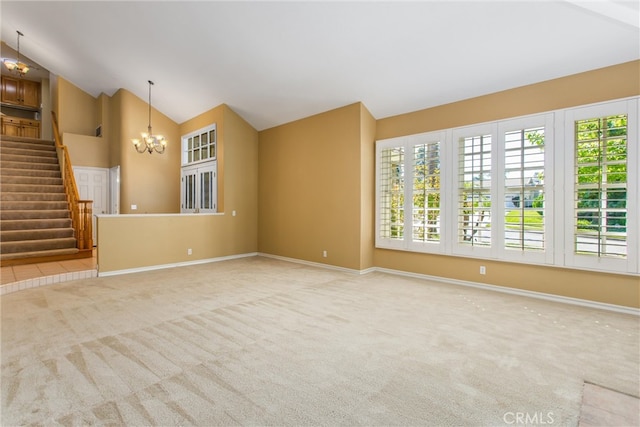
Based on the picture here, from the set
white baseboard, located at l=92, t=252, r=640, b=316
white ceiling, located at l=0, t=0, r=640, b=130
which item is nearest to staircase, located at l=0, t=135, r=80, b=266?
white baseboard, located at l=92, t=252, r=640, b=316

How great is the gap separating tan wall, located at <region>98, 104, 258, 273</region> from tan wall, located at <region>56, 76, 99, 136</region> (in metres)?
2.80

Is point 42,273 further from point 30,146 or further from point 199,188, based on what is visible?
point 30,146

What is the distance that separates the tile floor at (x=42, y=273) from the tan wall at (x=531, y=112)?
5321mm

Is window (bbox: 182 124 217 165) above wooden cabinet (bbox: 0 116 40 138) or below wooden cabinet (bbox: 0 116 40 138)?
below

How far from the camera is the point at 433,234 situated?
502 centimetres

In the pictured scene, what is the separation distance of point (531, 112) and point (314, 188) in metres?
3.78

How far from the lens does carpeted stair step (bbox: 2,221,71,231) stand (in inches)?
232

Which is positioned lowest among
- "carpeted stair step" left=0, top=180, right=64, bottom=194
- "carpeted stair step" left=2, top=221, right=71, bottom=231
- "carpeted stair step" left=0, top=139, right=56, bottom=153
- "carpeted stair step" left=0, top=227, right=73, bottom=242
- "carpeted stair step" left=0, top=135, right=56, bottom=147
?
"carpeted stair step" left=0, top=227, right=73, bottom=242

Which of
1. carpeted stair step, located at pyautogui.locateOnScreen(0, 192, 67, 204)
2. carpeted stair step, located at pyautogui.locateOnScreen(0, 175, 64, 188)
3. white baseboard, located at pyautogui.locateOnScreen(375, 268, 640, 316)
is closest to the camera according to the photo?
white baseboard, located at pyautogui.locateOnScreen(375, 268, 640, 316)

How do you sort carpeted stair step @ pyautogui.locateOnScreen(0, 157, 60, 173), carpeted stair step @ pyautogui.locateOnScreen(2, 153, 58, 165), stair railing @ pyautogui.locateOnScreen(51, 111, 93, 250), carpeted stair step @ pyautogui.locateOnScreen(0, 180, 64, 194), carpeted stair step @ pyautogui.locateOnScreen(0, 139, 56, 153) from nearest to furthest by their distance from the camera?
stair railing @ pyautogui.locateOnScreen(51, 111, 93, 250)
carpeted stair step @ pyautogui.locateOnScreen(0, 180, 64, 194)
carpeted stair step @ pyautogui.locateOnScreen(0, 157, 60, 173)
carpeted stair step @ pyautogui.locateOnScreen(2, 153, 58, 165)
carpeted stair step @ pyautogui.locateOnScreen(0, 139, 56, 153)

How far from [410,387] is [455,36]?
155 inches

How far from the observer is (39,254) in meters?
5.64

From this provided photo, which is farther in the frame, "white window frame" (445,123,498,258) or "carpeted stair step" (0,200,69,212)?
"carpeted stair step" (0,200,69,212)

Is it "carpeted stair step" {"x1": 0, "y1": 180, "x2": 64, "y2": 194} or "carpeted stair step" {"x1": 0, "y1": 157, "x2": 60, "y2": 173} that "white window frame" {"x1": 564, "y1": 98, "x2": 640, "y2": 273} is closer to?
"carpeted stair step" {"x1": 0, "y1": 180, "x2": 64, "y2": 194}
